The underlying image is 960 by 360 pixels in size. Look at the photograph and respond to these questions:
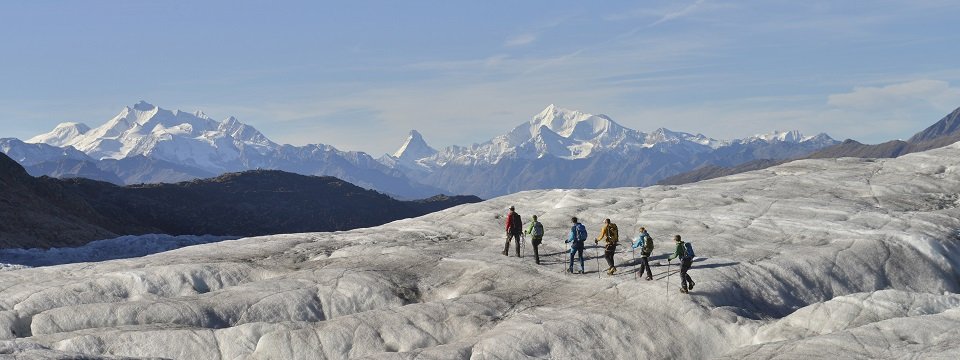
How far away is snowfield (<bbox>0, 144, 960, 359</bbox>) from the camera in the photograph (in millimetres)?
33656

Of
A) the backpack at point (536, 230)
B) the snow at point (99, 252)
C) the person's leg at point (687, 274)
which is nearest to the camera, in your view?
the person's leg at point (687, 274)

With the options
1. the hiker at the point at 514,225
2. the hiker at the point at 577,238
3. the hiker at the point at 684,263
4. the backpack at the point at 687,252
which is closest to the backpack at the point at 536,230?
the hiker at the point at 514,225

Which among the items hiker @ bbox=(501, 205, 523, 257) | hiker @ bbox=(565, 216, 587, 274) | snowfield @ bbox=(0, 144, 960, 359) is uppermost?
hiker @ bbox=(501, 205, 523, 257)

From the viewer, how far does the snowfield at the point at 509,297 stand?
110 feet

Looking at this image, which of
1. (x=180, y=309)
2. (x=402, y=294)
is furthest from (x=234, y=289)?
(x=402, y=294)

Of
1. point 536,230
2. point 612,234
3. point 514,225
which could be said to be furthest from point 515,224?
point 612,234

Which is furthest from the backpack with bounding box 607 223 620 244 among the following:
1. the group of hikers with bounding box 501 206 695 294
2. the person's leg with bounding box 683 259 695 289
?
the person's leg with bounding box 683 259 695 289

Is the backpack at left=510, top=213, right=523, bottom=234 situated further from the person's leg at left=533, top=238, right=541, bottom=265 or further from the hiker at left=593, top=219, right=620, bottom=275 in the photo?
the hiker at left=593, top=219, right=620, bottom=275

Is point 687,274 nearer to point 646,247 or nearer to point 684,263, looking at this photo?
point 684,263

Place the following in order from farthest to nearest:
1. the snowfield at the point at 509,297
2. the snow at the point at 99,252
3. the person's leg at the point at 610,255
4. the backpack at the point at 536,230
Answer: the snow at the point at 99,252 → the backpack at the point at 536,230 → the person's leg at the point at 610,255 → the snowfield at the point at 509,297

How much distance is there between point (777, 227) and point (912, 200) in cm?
1675

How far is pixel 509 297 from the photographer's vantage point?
131ft

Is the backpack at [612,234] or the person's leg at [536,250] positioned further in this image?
the person's leg at [536,250]

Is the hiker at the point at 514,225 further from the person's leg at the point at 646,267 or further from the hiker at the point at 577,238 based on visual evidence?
the person's leg at the point at 646,267
